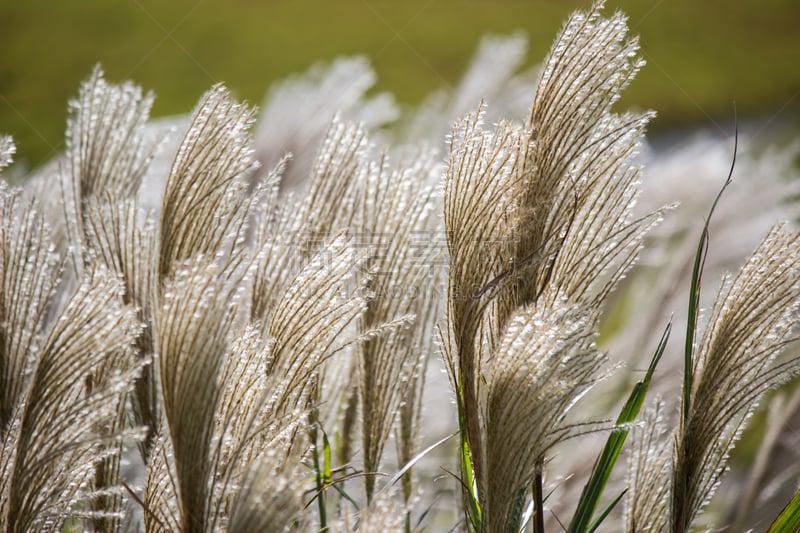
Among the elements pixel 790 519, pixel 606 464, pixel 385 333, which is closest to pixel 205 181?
pixel 385 333

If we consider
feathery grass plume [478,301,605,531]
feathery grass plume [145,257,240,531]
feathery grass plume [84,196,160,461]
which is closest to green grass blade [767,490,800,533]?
feathery grass plume [478,301,605,531]

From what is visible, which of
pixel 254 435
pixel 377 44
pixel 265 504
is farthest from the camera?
pixel 377 44

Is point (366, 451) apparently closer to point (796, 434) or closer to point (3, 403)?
point (3, 403)

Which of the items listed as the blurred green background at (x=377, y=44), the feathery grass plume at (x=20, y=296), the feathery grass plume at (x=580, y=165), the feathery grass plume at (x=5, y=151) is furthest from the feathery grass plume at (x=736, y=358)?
the blurred green background at (x=377, y=44)

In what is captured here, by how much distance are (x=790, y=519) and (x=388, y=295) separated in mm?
484

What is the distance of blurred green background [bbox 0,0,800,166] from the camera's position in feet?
9.48

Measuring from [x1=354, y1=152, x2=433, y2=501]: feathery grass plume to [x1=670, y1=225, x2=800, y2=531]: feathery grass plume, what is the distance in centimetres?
32

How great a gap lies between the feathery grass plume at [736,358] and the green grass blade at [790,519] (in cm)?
7

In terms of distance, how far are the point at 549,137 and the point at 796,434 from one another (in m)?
0.82

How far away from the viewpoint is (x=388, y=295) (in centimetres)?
80

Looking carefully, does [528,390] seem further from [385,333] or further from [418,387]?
[418,387]

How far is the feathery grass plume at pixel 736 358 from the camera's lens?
615 millimetres

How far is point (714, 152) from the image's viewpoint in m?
1.48

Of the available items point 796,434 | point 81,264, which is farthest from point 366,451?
point 796,434
